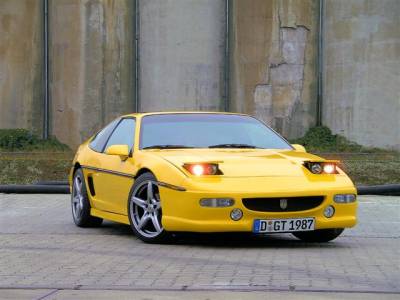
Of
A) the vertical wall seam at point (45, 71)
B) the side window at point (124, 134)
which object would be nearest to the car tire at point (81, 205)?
the side window at point (124, 134)

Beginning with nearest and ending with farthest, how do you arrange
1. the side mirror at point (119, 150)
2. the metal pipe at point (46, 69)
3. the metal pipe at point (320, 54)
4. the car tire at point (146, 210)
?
1. the car tire at point (146, 210)
2. the side mirror at point (119, 150)
3. the metal pipe at point (320, 54)
4. the metal pipe at point (46, 69)

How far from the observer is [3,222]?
10.6 metres

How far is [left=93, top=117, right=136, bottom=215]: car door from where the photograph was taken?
29.0 feet

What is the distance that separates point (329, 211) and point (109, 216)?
257cm

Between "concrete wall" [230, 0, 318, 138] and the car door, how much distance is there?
16.5 meters

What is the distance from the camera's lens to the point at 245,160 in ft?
27.1

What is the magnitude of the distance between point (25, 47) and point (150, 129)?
740 inches

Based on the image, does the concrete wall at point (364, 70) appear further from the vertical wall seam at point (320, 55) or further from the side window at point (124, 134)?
the side window at point (124, 134)

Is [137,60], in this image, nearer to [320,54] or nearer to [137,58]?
[137,58]

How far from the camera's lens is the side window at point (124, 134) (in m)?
9.24

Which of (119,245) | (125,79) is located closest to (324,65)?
(125,79)

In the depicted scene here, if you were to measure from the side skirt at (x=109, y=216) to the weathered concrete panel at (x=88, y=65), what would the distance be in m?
16.8

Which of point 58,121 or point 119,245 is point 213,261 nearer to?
point 119,245

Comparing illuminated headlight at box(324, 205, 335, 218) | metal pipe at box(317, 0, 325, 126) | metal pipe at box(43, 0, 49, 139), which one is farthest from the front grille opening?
metal pipe at box(43, 0, 49, 139)
